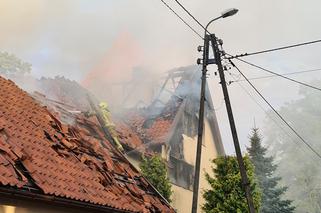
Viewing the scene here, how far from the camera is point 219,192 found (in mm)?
13297

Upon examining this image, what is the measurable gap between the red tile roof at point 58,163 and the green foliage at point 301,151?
107ft

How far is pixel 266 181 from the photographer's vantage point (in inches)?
961

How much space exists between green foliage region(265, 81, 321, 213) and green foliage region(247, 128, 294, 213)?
53.8 ft

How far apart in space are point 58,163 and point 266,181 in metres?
18.1

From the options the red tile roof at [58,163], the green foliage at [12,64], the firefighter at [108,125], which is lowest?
the red tile roof at [58,163]

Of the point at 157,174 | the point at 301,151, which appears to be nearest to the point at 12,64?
the point at 157,174

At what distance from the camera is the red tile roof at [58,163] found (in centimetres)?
723

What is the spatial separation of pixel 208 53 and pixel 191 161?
894cm

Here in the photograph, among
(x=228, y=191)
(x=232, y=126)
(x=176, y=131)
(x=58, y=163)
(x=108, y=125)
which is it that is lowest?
(x=58, y=163)

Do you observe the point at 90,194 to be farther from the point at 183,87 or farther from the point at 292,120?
the point at 292,120

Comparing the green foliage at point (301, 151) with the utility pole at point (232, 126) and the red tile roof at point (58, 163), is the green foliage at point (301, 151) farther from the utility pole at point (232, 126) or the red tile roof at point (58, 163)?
the red tile roof at point (58, 163)

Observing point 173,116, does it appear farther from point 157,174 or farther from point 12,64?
point 12,64

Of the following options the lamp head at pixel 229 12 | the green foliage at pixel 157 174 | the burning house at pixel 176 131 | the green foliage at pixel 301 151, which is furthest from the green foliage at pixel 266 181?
the green foliage at pixel 301 151

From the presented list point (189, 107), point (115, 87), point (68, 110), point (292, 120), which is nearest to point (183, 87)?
point (189, 107)
